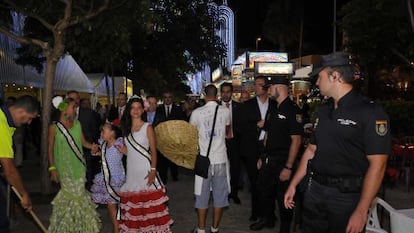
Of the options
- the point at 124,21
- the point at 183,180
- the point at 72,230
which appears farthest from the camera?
the point at 183,180

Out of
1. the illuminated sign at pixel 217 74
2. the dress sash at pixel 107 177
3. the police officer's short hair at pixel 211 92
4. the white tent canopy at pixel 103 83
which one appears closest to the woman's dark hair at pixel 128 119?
the dress sash at pixel 107 177

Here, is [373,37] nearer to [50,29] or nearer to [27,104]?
[50,29]

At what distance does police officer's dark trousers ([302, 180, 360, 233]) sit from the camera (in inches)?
133

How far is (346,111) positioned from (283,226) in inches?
115

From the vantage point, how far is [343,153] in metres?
3.35

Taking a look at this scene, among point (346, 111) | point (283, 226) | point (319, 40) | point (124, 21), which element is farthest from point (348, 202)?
point (319, 40)

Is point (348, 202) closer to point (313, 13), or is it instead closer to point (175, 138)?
point (175, 138)

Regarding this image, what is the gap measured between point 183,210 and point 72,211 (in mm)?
2470

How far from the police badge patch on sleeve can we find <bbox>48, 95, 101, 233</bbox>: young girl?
140 inches

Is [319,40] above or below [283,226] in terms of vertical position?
above

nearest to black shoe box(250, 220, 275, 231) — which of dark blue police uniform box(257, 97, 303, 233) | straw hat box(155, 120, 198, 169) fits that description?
dark blue police uniform box(257, 97, 303, 233)

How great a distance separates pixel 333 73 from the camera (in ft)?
11.3

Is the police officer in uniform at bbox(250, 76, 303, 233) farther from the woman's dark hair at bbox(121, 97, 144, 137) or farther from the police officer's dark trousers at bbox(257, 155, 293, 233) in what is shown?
the woman's dark hair at bbox(121, 97, 144, 137)

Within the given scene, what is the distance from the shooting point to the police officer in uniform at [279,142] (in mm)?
5793
